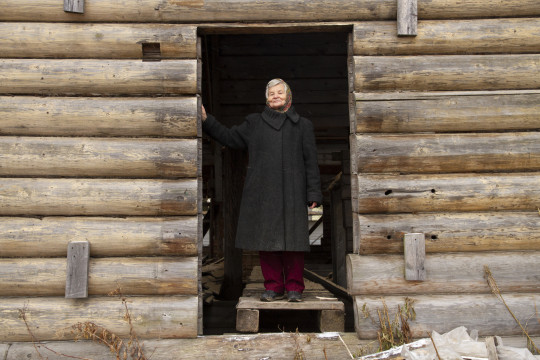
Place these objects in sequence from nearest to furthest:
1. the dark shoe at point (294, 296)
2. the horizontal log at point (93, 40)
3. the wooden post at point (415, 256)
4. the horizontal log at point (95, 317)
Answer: the horizontal log at point (95, 317)
the wooden post at point (415, 256)
the horizontal log at point (93, 40)
the dark shoe at point (294, 296)

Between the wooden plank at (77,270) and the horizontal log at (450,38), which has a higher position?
the horizontal log at (450,38)

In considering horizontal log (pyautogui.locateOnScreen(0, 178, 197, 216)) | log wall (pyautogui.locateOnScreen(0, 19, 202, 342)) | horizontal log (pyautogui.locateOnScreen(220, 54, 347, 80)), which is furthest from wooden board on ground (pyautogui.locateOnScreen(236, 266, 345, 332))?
horizontal log (pyautogui.locateOnScreen(220, 54, 347, 80))

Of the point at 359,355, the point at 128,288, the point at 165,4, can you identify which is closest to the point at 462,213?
the point at 359,355

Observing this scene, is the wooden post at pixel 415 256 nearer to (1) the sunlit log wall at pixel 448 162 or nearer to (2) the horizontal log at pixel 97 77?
(1) the sunlit log wall at pixel 448 162

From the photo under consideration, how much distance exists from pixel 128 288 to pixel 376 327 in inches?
83.9

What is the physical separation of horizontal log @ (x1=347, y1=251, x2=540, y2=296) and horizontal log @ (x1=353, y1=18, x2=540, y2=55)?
73.4 inches

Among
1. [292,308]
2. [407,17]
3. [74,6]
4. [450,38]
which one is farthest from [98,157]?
[450,38]

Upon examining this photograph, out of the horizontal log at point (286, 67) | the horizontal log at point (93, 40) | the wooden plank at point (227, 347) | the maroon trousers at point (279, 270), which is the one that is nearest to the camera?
the wooden plank at point (227, 347)

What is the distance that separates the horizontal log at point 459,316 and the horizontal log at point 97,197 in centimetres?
177

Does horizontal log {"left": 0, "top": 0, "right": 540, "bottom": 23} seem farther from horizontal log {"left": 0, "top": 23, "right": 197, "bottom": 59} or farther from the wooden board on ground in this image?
the wooden board on ground

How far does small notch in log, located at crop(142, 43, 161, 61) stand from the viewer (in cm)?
395

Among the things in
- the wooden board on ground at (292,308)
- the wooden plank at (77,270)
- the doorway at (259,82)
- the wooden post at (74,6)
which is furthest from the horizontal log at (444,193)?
the doorway at (259,82)

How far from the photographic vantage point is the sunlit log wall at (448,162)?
12.6 ft

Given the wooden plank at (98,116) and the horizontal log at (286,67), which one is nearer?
the wooden plank at (98,116)
